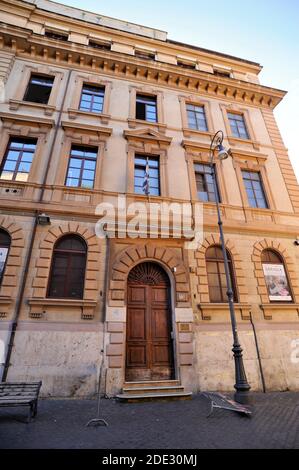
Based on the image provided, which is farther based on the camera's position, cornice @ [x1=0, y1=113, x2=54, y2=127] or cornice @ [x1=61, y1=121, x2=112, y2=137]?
cornice @ [x1=61, y1=121, x2=112, y2=137]

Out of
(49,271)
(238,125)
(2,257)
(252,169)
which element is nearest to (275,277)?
(252,169)

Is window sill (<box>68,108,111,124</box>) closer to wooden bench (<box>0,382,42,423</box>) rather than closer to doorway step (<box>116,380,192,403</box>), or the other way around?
wooden bench (<box>0,382,42,423</box>)

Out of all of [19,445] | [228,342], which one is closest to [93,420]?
[19,445]

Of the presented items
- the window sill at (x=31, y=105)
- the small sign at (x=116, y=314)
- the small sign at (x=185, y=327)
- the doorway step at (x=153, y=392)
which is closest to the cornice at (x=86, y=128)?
the window sill at (x=31, y=105)

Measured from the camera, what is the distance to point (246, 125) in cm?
1426

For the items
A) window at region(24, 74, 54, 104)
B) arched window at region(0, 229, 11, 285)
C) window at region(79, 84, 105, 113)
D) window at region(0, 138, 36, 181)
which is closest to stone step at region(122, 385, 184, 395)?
arched window at region(0, 229, 11, 285)

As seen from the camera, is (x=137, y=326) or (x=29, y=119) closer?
(x=137, y=326)

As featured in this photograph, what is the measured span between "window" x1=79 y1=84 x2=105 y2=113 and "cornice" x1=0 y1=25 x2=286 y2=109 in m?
1.28

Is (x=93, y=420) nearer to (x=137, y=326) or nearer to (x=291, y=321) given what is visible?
(x=137, y=326)

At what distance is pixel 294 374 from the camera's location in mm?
8570

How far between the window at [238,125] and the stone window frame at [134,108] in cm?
421

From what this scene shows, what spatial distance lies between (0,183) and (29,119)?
3335mm

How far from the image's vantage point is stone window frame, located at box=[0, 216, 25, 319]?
761 centimetres

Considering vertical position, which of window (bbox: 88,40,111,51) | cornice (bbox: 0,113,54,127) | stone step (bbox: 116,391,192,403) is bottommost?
stone step (bbox: 116,391,192,403)
